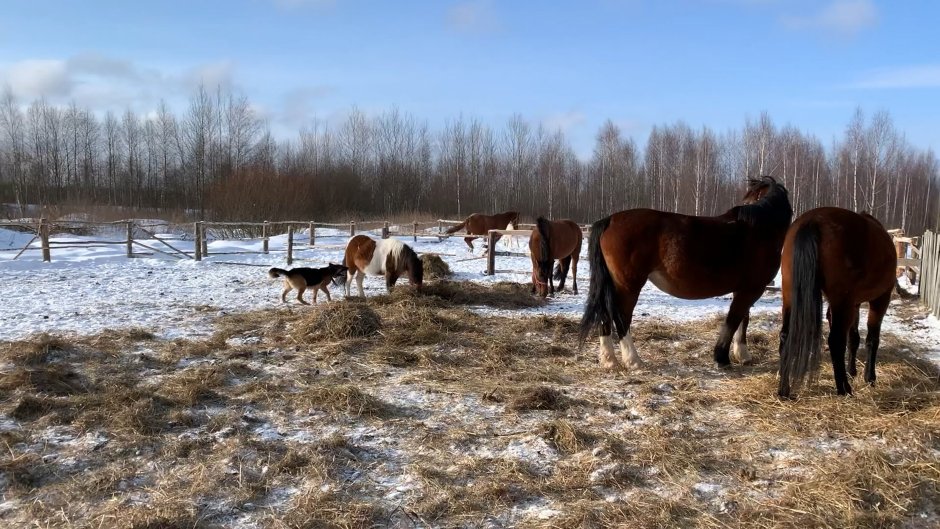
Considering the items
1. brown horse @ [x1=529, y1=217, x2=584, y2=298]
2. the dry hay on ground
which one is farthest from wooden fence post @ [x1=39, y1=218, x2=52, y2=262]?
brown horse @ [x1=529, y1=217, x2=584, y2=298]

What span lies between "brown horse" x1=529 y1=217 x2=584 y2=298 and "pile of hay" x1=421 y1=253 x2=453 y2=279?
2.48m

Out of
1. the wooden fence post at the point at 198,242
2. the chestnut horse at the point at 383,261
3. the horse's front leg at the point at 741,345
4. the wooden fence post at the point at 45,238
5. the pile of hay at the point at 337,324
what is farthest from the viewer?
the wooden fence post at the point at 198,242

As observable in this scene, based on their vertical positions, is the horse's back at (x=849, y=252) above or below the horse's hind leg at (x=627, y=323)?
above

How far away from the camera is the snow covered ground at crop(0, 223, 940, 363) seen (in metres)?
6.93

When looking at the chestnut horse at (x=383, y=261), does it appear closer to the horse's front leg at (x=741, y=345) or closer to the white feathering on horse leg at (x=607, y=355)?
the white feathering on horse leg at (x=607, y=355)

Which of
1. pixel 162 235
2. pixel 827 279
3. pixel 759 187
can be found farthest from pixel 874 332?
pixel 162 235

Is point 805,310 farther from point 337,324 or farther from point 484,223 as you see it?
point 484,223

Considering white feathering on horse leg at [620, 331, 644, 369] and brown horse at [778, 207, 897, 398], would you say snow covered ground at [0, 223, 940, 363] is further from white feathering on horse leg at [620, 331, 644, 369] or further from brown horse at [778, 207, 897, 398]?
white feathering on horse leg at [620, 331, 644, 369]

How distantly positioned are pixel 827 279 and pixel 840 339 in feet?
1.43

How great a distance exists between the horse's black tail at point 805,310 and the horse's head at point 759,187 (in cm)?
161

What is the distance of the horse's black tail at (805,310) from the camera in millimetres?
3777

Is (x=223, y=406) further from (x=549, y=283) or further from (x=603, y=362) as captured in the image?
(x=549, y=283)

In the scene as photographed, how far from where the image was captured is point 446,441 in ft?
11.3

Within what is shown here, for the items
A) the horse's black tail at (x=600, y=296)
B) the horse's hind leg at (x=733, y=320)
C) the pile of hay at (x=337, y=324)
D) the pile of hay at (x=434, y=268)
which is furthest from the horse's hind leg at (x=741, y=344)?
the pile of hay at (x=434, y=268)
